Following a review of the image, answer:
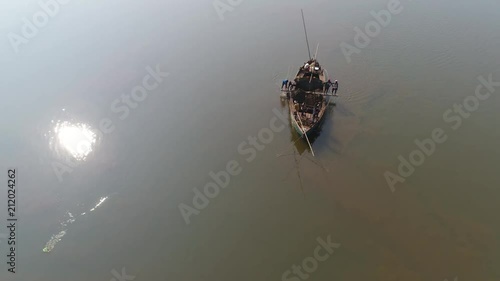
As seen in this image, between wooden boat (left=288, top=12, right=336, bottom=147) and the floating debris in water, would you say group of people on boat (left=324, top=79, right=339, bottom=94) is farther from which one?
the floating debris in water

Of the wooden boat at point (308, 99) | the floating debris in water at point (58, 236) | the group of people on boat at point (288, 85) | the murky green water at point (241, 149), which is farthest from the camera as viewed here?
the group of people on boat at point (288, 85)

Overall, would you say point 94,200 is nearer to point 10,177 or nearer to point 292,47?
point 10,177

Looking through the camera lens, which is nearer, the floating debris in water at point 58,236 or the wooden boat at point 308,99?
the floating debris in water at point 58,236

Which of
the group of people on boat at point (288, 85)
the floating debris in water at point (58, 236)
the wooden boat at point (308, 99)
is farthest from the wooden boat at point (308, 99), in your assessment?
the floating debris in water at point (58, 236)

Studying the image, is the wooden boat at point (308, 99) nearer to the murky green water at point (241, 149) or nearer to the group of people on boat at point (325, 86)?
the group of people on boat at point (325, 86)

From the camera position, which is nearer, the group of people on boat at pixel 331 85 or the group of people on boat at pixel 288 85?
the group of people on boat at pixel 331 85

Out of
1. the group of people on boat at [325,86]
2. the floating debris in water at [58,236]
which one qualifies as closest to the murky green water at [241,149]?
the floating debris in water at [58,236]

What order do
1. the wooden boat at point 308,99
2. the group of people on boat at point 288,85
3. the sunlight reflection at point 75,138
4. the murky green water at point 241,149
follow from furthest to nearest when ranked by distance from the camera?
the group of people on boat at point 288,85
the wooden boat at point 308,99
the sunlight reflection at point 75,138
the murky green water at point 241,149

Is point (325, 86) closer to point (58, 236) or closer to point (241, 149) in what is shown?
point (241, 149)

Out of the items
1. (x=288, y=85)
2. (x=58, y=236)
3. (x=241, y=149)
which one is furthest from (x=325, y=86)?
(x=58, y=236)

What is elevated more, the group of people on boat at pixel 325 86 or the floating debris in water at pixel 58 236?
the floating debris in water at pixel 58 236

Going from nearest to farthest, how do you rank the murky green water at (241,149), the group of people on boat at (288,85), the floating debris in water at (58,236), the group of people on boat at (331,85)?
1. the murky green water at (241,149)
2. the floating debris in water at (58,236)
3. the group of people on boat at (331,85)
4. the group of people on boat at (288,85)

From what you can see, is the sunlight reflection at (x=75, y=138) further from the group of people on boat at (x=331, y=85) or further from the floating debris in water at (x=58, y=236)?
the group of people on boat at (x=331, y=85)

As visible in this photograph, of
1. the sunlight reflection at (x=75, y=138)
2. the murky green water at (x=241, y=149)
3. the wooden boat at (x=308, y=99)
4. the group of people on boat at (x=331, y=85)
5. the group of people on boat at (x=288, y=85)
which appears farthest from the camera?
the group of people on boat at (x=288, y=85)
